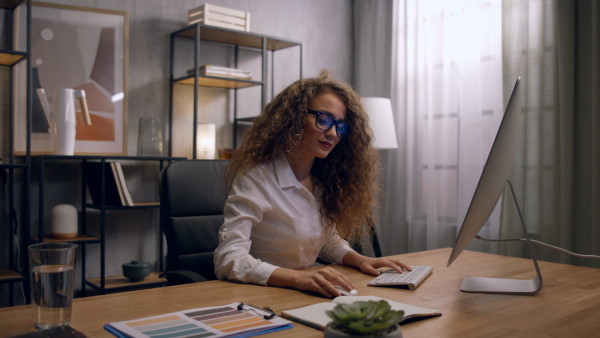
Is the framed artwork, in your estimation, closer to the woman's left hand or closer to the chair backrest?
the chair backrest

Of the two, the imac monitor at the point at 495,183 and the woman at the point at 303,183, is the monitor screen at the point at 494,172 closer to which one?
the imac monitor at the point at 495,183

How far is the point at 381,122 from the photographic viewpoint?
3.30 metres

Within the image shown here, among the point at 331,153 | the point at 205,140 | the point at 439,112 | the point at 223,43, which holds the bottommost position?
the point at 331,153

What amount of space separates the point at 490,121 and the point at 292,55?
159cm

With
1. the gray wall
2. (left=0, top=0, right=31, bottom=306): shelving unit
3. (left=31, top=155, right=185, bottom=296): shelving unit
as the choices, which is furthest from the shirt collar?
the gray wall

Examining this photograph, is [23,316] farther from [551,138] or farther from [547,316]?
[551,138]

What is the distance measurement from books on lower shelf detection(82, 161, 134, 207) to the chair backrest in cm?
118

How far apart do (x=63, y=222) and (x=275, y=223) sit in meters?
1.58

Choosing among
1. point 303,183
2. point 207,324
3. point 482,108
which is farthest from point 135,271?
point 482,108

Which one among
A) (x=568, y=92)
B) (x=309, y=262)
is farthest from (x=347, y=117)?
(x=568, y=92)

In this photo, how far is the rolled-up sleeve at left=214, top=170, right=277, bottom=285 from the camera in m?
1.41

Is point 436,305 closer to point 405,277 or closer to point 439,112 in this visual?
point 405,277

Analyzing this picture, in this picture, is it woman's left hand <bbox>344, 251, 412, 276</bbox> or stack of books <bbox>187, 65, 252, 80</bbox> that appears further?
stack of books <bbox>187, 65, 252, 80</bbox>

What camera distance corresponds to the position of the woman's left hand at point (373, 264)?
1.56 metres
